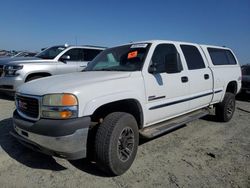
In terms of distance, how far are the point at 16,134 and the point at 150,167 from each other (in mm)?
1936

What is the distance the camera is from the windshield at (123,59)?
3752 mm

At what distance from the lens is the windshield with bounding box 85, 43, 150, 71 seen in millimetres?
3752

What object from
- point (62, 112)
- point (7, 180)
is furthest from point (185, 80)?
point (7, 180)

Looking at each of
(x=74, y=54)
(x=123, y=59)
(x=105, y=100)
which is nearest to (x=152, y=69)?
(x=123, y=59)

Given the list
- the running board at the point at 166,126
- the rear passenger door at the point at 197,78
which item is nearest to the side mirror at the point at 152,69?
the running board at the point at 166,126

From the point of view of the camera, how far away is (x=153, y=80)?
3.65 metres

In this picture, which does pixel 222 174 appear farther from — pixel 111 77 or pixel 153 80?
pixel 111 77

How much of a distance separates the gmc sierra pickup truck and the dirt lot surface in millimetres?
2582

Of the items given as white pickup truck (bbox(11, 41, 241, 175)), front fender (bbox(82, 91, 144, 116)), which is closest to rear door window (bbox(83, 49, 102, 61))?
white pickup truck (bbox(11, 41, 241, 175))

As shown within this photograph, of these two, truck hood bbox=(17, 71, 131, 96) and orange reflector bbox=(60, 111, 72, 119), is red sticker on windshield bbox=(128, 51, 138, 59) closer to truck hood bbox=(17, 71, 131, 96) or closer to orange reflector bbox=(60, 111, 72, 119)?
truck hood bbox=(17, 71, 131, 96)

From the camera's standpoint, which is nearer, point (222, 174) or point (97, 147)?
point (97, 147)

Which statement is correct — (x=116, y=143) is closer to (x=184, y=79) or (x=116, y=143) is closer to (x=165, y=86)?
(x=165, y=86)

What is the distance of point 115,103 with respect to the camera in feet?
10.7

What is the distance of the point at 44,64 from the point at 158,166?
5366 millimetres
